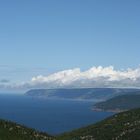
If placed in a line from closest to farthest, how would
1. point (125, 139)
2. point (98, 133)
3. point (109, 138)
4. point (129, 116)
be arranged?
point (125, 139)
point (109, 138)
point (98, 133)
point (129, 116)

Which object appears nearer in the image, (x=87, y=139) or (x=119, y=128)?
(x=87, y=139)

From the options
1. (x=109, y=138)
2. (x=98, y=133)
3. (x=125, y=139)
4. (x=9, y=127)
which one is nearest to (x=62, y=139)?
(x=98, y=133)

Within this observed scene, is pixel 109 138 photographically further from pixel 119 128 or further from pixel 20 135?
pixel 20 135

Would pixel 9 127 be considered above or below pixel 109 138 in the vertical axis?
above

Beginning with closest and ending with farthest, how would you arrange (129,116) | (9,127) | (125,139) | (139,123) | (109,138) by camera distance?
(9,127), (125,139), (109,138), (139,123), (129,116)

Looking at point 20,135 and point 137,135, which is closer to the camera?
point 20,135

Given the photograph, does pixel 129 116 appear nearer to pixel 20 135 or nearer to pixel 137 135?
pixel 137 135

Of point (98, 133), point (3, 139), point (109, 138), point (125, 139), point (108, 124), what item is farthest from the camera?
point (108, 124)

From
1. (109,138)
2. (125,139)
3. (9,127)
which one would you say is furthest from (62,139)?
(9,127)

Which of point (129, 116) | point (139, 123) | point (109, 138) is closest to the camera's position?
point (109, 138)
